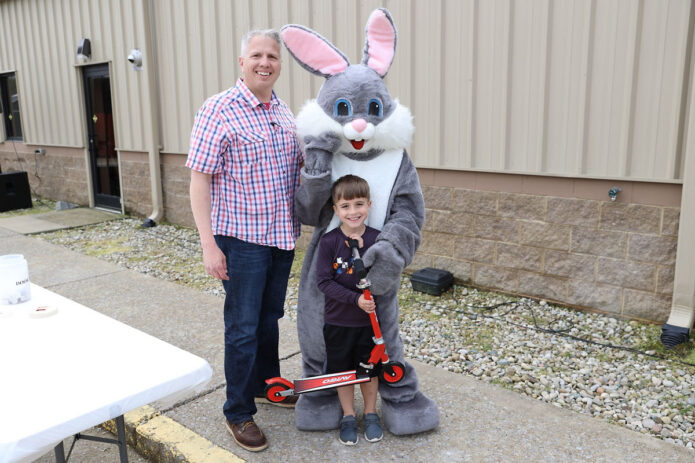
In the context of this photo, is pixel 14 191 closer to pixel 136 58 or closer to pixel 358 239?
pixel 136 58

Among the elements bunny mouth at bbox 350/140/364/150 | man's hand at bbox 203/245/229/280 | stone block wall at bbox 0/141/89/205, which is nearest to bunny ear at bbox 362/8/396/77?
bunny mouth at bbox 350/140/364/150

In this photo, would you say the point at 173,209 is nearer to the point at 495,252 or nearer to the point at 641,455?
the point at 495,252

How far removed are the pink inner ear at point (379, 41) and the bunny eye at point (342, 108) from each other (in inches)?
9.8

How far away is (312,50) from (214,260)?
1039 millimetres

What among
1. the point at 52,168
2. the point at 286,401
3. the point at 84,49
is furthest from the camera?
the point at 52,168

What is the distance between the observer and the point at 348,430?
2777 millimetres

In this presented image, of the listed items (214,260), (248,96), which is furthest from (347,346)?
(248,96)

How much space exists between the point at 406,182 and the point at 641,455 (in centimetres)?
161

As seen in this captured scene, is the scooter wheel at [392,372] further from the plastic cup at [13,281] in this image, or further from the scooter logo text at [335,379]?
the plastic cup at [13,281]

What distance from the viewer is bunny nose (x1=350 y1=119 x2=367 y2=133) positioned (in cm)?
252

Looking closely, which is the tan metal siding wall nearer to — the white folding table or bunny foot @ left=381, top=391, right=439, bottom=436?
bunny foot @ left=381, top=391, right=439, bottom=436

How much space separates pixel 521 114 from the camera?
462 centimetres

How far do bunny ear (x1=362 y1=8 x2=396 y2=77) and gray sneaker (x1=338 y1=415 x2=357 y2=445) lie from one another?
163cm

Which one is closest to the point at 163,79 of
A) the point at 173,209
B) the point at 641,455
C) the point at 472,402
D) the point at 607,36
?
the point at 173,209
